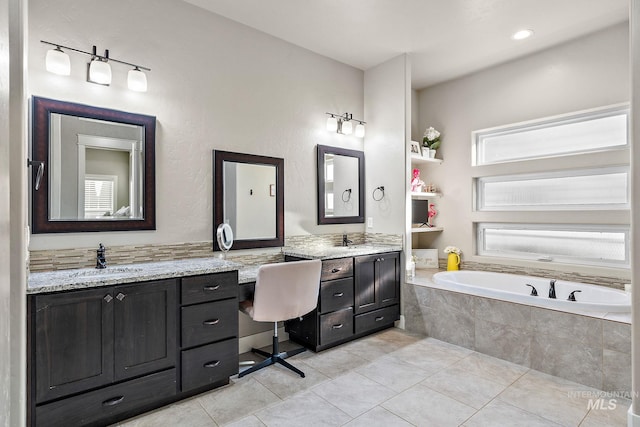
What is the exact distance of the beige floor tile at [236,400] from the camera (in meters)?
2.13

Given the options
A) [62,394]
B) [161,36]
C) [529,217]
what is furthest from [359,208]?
[62,394]

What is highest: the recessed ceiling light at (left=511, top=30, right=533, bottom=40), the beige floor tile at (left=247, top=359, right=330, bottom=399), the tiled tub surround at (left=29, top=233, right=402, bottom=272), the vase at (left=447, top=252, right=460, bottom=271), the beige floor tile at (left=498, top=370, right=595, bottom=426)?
the recessed ceiling light at (left=511, top=30, right=533, bottom=40)

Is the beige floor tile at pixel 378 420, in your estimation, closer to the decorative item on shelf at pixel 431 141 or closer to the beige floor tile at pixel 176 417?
the beige floor tile at pixel 176 417

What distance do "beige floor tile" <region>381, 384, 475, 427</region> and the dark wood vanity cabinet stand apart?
939 mm

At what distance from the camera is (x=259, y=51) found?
10.7 feet

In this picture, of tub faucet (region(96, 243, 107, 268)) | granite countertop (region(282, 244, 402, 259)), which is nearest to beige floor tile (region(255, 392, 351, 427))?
granite countertop (region(282, 244, 402, 259))

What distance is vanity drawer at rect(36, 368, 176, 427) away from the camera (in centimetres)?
183

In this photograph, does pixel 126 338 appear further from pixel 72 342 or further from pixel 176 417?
pixel 176 417

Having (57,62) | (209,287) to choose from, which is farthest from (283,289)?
(57,62)

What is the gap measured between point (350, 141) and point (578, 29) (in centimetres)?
238

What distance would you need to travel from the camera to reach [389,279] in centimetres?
364

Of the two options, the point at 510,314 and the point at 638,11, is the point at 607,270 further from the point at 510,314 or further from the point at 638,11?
the point at 638,11

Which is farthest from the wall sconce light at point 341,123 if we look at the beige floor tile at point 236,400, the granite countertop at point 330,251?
the beige floor tile at point 236,400

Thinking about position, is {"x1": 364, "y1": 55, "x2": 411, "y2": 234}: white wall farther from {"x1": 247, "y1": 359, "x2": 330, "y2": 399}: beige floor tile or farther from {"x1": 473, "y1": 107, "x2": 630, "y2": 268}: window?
{"x1": 247, "y1": 359, "x2": 330, "y2": 399}: beige floor tile
